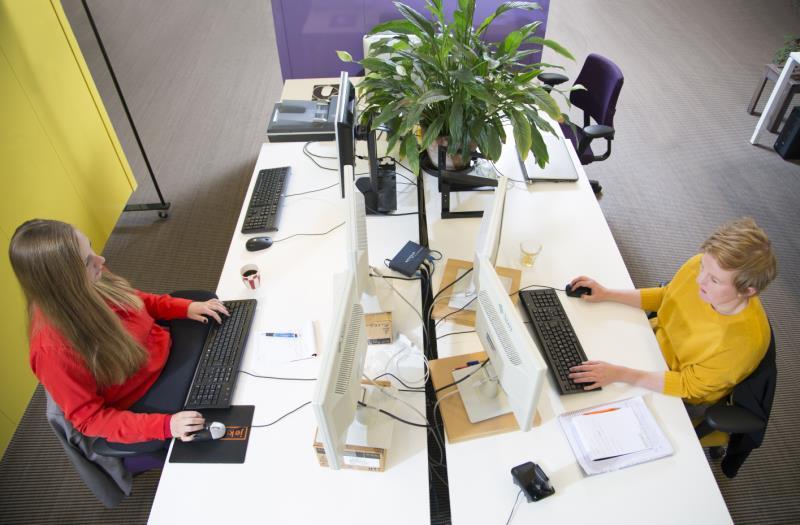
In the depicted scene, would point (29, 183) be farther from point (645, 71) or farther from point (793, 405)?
point (645, 71)

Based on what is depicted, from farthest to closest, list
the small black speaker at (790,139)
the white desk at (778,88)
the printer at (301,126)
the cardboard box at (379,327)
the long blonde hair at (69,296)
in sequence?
the small black speaker at (790,139)
the white desk at (778,88)
the printer at (301,126)
the cardboard box at (379,327)
the long blonde hair at (69,296)

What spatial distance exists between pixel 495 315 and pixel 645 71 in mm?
4282

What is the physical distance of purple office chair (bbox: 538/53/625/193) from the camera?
8.97 feet

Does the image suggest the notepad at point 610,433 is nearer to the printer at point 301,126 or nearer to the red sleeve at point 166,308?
the red sleeve at point 166,308

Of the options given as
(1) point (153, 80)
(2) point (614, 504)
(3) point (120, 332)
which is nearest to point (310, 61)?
(1) point (153, 80)

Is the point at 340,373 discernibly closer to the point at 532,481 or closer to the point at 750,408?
the point at 532,481

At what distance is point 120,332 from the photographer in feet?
4.99

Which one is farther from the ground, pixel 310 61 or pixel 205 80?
pixel 310 61

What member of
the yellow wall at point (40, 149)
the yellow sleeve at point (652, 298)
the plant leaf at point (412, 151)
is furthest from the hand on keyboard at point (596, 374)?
the yellow wall at point (40, 149)

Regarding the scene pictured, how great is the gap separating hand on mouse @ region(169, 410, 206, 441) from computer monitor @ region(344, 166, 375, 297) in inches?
24.4

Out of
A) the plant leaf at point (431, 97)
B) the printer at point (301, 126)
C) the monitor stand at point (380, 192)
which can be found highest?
the plant leaf at point (431, 97)

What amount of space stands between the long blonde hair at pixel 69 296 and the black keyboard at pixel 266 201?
0.75 meters

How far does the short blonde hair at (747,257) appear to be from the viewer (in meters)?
1.44

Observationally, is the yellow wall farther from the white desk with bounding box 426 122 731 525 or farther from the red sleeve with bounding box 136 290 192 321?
the white desk with bounding box 426 122 731 525
